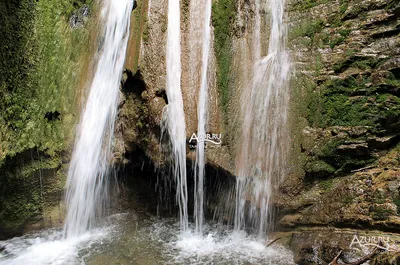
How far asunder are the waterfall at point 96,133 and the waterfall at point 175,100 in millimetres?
735

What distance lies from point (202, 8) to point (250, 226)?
A: 312 centimetres

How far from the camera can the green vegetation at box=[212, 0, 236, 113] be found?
4.79 metres

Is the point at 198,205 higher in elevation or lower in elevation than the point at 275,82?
lower

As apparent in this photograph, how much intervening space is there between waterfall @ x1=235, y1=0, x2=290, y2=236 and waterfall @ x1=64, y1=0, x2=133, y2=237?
2.01m

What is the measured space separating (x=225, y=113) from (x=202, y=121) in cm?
33

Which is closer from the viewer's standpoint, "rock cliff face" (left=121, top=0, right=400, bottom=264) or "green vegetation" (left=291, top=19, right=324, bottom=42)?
"rock cliff face" (left=121, top=0, right=400, bottom=264)

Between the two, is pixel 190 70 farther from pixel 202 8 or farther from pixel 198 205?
pixel 198 205

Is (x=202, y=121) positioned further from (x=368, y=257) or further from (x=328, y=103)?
(x=368, y=257)

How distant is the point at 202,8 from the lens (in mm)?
4938

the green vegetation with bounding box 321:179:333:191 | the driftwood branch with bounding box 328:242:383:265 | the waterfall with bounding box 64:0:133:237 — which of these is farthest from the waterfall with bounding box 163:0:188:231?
the driftwood branch with bounding box 328:242:383:265

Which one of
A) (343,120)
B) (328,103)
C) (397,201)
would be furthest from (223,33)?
(397,201)

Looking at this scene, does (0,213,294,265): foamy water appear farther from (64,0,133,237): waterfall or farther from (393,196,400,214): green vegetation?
(393,196,400,214): green vegetation

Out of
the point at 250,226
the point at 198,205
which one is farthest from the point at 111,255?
the point at 250,226

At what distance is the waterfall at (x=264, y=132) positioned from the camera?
4.43 m
